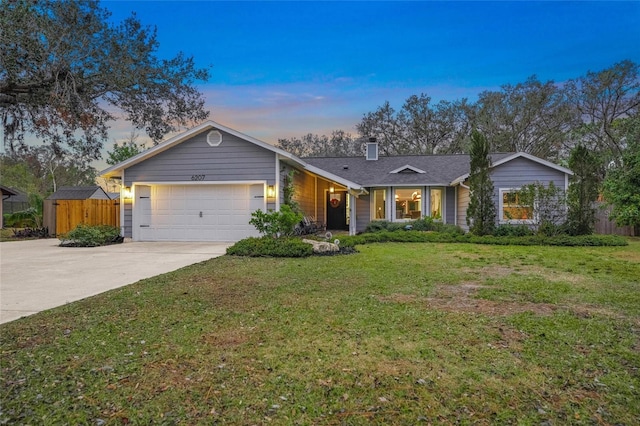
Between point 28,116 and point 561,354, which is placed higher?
point 28,116

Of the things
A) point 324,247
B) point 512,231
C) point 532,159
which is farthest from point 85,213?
point 532,159

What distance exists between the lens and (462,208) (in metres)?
15.3

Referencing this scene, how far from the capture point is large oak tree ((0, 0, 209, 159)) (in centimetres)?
455

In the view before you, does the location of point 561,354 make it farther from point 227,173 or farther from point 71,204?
point 71,204

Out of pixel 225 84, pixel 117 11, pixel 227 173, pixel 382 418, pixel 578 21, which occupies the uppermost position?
pixel 578 21

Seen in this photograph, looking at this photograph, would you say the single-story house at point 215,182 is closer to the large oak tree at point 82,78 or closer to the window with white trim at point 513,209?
the window with white trim at point 513,209

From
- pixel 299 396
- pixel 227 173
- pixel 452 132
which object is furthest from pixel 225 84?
pixel 452 132

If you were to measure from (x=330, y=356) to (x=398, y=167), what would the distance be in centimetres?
1567

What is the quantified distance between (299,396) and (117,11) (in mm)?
6207

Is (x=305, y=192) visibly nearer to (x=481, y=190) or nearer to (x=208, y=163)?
(x=208, y=163)

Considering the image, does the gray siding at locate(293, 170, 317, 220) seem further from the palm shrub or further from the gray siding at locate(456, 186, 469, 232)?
the gray siding at locate(456, 186, 469, 232)

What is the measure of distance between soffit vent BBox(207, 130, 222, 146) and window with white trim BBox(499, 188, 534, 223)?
10423 mm

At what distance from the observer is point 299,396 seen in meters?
2.33

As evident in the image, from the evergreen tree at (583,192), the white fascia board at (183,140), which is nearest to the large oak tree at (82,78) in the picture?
the white fascia board at (183,140)
